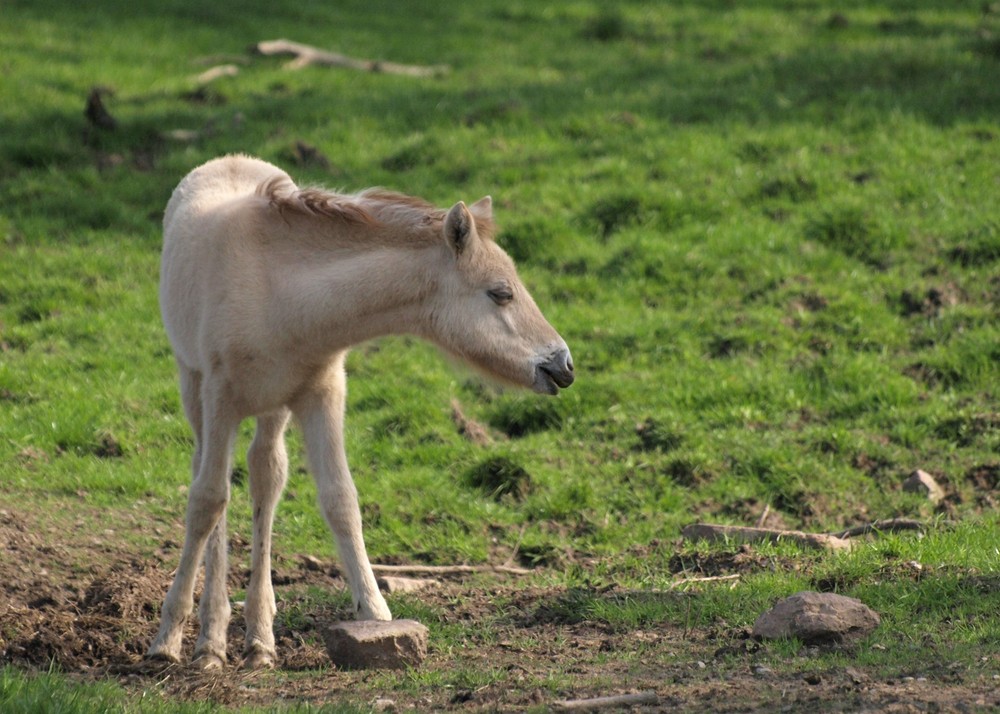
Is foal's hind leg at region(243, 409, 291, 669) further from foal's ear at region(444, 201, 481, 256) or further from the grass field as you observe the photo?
foal's ear at region(444, 201, 481, 256)

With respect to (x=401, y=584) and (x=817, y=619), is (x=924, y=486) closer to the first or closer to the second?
(x=817, y=619)

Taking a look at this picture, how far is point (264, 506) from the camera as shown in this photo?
253 inches

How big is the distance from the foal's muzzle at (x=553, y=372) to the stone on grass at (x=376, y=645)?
1.26 meters

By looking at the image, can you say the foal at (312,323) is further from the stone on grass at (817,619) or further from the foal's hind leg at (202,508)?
the stone on grass at (817,619)

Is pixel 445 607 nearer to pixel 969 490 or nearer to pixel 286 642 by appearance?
pixel 286 642

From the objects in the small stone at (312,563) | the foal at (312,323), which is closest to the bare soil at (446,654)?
the small stone at (312,563)

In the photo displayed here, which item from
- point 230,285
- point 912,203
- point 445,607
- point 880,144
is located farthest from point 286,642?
point 880,144

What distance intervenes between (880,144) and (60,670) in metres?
9.86

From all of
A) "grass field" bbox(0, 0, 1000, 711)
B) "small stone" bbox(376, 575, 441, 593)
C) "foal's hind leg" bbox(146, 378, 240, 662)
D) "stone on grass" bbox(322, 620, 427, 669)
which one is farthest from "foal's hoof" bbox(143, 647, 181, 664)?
"small stone" bbox(376, 575, 441, 593)

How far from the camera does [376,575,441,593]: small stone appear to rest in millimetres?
6906

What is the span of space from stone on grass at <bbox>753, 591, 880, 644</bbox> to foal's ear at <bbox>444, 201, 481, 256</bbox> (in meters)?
2.20

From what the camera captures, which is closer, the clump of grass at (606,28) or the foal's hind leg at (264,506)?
the foal's hind leg at (264,506)

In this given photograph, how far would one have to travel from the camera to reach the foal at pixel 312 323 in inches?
228

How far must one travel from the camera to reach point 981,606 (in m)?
5.80
